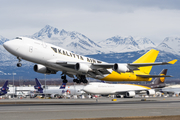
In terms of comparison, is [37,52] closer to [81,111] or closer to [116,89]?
[81,111]

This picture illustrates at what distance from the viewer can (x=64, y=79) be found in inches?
2410

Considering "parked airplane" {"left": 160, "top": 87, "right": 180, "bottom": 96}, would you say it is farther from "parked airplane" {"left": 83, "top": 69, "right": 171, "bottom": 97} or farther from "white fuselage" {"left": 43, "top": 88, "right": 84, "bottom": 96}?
"white fuselage" {"left": 43, "top": 88, "right": 84, "bottom": 96}

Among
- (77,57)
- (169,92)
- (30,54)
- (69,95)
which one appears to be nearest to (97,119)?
(30,54)

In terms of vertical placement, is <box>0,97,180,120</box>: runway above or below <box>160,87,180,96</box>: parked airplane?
below

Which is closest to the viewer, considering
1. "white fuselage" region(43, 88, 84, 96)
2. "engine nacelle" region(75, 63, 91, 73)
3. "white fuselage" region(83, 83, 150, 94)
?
"engine nacelle" region(75, 63, 91, 73)

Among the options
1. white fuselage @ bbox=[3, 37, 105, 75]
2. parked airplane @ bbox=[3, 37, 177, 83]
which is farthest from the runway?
white fuselage @ bbox=[3, 37, 105, 75]

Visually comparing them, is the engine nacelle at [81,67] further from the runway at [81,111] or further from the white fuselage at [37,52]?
the runway at [81,111]

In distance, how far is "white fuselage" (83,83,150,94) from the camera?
101 meters

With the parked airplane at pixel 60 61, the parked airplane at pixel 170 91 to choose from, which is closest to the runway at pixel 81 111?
the parked airplane at pixel 60 61

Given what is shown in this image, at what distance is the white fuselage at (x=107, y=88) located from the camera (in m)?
101

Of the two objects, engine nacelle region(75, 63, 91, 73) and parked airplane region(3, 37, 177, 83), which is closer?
parked airplane region(3, 37, 177, 83)

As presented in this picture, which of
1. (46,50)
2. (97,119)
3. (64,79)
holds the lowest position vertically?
(97,119)

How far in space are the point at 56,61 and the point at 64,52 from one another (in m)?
2.87

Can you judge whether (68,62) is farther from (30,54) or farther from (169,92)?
(169,92)
